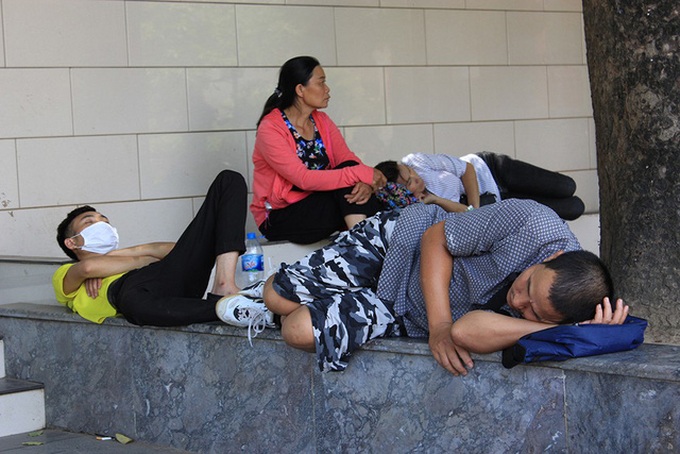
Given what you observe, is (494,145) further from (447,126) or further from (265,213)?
(265,213)

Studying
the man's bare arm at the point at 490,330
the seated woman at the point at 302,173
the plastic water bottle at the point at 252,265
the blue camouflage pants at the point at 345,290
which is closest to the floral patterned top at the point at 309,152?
the seated woman at the point at 302,173

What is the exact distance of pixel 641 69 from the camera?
3.74m

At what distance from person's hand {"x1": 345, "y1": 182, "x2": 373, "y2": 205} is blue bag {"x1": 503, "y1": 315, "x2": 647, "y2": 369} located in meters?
2.95

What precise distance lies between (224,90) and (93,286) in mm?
2352

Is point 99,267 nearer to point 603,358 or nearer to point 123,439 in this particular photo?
Answer: point 123,439

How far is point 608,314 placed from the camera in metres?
3.05

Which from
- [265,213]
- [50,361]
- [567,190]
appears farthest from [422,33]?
[50,361]

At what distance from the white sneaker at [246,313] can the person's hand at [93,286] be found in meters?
0.82

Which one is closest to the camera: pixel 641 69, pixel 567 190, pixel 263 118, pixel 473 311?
pixel 473 311

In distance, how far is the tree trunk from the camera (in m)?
3.66

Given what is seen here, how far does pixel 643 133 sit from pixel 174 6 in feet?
12.2

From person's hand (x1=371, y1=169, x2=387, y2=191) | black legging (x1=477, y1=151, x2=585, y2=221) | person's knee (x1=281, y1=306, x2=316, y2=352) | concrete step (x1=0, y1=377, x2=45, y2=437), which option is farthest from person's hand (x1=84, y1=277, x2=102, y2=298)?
black legging (x1=477, y1=151, x2=585, y2=221)

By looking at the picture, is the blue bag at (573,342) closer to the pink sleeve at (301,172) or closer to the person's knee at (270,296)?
the person's knee at (270,296)

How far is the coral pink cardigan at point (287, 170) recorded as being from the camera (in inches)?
235
